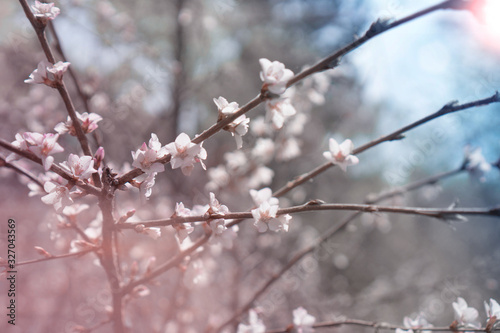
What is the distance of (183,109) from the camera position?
4.05 metres

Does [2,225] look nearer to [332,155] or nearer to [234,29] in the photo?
[234,29]

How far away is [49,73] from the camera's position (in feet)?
3.38

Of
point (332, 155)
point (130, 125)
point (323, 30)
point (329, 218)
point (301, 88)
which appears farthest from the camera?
point (329, 218)

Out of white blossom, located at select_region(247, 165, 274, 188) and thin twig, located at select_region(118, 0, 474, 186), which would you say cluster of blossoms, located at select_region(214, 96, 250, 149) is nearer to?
thin twig, located at select_region(118, 0, 474, 186)

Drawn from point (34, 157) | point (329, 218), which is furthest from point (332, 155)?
point (329, 218)

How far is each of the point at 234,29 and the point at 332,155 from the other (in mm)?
4281

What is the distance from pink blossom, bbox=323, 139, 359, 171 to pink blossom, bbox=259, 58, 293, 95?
0.36 m

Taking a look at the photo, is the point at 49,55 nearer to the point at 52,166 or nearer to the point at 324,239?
the point at 52,166

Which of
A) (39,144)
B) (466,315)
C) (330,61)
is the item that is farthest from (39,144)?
(466,315)

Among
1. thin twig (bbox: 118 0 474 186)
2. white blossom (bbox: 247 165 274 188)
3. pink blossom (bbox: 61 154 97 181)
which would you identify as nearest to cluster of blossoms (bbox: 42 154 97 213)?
pink blossom (bbox: 61 154 97 181)

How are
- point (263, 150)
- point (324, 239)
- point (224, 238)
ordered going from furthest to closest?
point (263, 150), point (324, 239), point (224, 238)

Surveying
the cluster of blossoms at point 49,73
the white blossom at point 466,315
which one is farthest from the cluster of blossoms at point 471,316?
the cluster of blossoms at point 49,73

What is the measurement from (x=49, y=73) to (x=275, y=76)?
667 mm

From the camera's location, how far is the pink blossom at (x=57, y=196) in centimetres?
98
